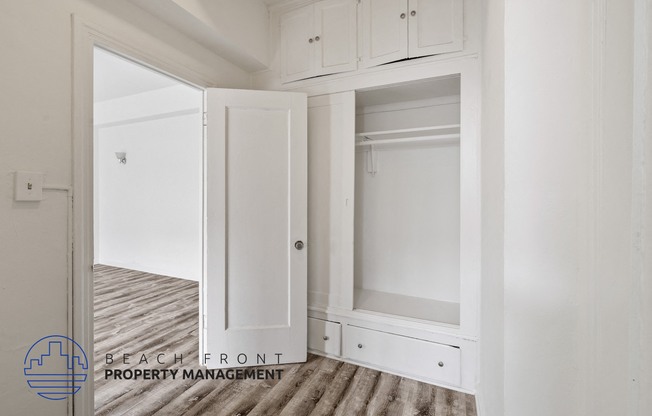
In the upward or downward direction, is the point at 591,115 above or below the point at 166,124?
below

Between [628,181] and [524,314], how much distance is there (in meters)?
0.47

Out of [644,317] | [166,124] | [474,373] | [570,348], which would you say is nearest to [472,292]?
[474,373]

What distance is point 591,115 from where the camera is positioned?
0.44 meters

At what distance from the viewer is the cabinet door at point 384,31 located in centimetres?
205

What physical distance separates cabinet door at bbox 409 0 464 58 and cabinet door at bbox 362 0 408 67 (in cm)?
6

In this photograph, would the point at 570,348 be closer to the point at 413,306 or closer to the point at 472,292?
the point at 472,292

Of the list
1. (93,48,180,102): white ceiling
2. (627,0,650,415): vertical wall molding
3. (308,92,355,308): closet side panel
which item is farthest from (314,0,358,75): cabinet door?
(627,0,650,415): vertical wall molding

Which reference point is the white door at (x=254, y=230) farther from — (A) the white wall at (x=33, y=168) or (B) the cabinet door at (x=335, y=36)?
(A) the white wall at (x=33, y=168)

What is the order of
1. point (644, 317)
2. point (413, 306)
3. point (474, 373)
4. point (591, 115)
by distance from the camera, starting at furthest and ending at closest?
1. point (413, 306)
2. point (474, 373)
3. point (591, 115)
4. point (644, 317)

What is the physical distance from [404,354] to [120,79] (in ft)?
15.9

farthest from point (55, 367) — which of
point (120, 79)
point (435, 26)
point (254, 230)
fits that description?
point (120, 79)

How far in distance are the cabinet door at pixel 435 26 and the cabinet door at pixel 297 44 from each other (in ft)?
2.64

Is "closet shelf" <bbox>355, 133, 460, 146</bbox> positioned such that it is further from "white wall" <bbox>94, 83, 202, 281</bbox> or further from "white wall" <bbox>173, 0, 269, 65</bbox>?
"white wall" <bbox>94, 83, 202, 281</bbox>

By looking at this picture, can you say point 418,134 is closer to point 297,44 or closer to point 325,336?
point 297,44
